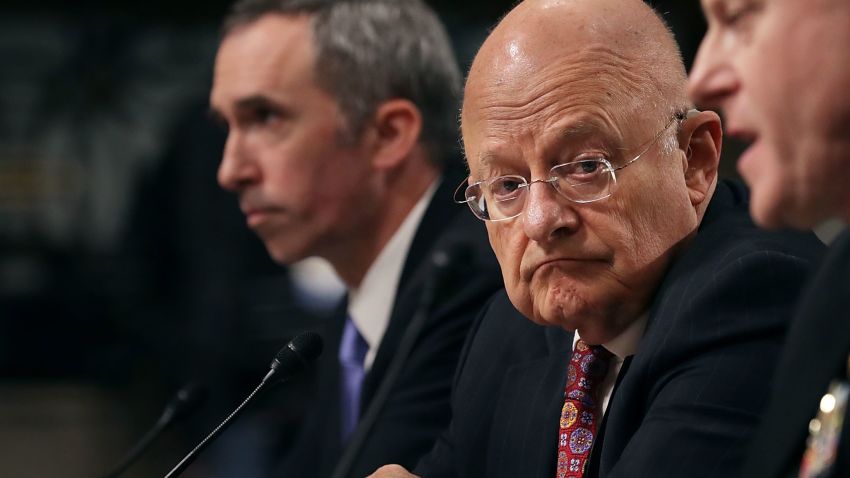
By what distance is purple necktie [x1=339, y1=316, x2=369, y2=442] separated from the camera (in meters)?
3.31

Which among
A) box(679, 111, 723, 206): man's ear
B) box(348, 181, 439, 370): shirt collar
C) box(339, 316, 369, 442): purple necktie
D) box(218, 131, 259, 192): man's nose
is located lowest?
box(339, 316, 369, 442): purple necktie

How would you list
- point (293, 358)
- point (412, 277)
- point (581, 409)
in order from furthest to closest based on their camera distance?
point (412, 277)
point (293, 358)
point (581, 409)

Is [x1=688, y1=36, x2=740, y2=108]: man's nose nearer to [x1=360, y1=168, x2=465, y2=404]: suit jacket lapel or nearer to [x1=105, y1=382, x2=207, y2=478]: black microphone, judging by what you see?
[x1=360, y1=168, x2=465, y2=404]: suit jacket lapel

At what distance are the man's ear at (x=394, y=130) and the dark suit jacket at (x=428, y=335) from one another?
0.66 ft

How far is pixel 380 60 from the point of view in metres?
3.38

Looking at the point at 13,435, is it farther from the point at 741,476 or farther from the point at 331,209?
the point at 741,476

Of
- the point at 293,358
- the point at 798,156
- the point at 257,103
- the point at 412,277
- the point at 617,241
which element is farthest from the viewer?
the point at 257,103

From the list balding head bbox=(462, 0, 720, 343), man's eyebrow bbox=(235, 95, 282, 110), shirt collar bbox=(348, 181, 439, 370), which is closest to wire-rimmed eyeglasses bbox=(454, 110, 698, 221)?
balding head bbox=(462, 0, 720, 343)

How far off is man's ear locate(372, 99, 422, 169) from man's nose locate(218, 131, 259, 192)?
0.96 feet

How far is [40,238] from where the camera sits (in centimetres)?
630

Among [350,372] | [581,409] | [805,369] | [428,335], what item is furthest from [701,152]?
[350,372]

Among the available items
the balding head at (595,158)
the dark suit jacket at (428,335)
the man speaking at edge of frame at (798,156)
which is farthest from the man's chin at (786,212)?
the dark suit jacket at (428,335)

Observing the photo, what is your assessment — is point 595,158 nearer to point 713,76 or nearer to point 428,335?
point 713,76

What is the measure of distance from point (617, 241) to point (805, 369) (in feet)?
1.50
